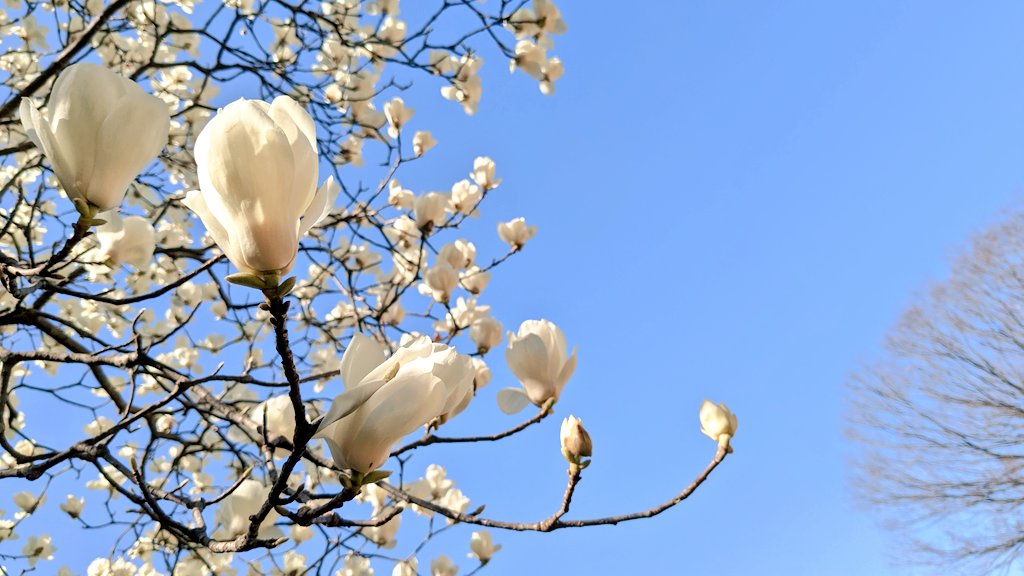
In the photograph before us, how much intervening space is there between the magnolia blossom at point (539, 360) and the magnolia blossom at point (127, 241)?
0.78m

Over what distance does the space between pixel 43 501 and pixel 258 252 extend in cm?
275

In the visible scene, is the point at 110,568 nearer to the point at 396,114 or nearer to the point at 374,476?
the point at 396,114

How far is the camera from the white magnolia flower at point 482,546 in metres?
1.97

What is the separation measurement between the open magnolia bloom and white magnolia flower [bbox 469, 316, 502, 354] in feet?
4.19

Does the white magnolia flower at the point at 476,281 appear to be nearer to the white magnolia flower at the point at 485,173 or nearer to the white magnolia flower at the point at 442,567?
the white magnolia flower at the point at 485,173

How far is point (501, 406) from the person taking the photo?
1.18 m

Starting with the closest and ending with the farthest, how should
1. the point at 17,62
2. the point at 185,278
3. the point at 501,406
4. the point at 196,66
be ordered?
the point at 185,278, the point at 501,406, the point at 196,66, the point at 17,62

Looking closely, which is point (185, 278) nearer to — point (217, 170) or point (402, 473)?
point (217, 170)

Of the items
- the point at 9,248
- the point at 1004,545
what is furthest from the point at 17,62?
the point at 1004,545

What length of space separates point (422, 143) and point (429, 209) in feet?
1.60

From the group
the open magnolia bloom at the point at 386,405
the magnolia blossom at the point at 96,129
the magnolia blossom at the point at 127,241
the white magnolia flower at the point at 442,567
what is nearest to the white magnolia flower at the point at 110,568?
the white magnolia flower at the point at 442,567

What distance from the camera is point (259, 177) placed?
48cm

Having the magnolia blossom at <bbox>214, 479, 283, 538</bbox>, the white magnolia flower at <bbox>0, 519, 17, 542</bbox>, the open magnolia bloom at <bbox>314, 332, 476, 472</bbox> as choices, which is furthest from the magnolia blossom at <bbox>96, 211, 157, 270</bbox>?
the white magnolia flower at <bbox>0, 519, 17, 542</bbox>

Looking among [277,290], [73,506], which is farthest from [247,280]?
[73,506]
